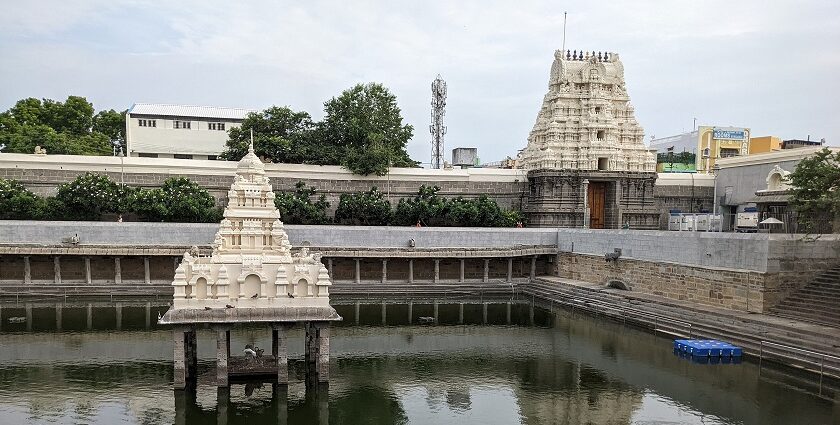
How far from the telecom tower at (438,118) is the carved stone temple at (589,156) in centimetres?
1438

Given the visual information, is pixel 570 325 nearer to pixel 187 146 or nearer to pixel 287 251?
pixel 287 251

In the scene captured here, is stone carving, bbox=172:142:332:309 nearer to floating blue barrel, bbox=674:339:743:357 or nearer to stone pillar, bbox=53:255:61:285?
floating blue barrel, bbox=674:339:743:357

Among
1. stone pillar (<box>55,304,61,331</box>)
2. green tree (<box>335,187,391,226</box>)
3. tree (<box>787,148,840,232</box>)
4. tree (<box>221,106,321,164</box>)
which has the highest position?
tree (<box>221,106,321,164</box>)

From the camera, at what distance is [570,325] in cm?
2534

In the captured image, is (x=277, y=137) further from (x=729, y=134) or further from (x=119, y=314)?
(x=729, y=134)

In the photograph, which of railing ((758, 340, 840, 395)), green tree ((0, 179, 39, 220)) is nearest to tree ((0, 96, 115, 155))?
green tree ((0, 179, 39, 220))

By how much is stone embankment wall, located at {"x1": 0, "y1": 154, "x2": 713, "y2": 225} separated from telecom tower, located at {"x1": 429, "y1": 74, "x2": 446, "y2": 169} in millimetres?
14236

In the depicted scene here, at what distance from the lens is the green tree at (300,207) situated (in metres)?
35.9

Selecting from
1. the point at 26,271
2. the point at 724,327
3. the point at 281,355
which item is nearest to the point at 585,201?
the point at 724,327

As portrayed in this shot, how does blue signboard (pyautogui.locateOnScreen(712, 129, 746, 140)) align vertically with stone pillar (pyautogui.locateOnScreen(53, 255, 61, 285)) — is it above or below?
above

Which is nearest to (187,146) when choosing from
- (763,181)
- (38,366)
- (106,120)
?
(106,120)

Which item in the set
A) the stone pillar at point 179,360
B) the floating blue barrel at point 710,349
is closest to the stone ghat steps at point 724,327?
the floating blue barrel at point 710,349

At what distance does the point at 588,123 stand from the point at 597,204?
215 inches

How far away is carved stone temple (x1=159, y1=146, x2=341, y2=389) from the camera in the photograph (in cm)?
1527
